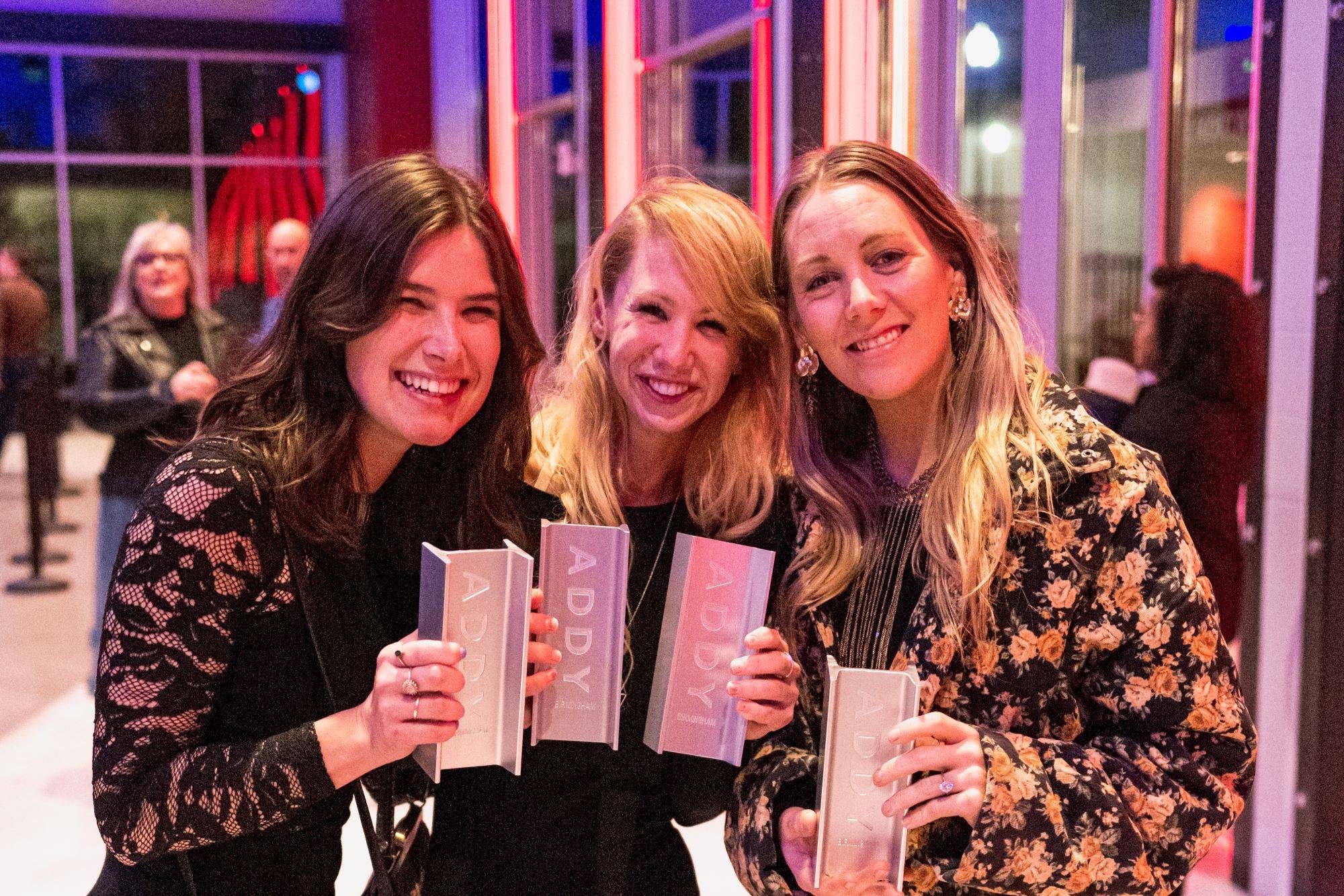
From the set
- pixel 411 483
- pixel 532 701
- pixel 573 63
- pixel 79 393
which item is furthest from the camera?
pixel 573 63

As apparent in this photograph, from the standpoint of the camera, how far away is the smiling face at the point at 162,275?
419 centimetres

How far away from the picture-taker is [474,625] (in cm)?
116

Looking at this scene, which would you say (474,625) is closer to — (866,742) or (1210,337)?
(866,742)

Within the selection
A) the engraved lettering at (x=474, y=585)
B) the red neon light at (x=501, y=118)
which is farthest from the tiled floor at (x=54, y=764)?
the red neon light at (x=501, y=118)

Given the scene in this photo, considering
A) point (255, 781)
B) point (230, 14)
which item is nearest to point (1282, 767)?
point (255, 781)

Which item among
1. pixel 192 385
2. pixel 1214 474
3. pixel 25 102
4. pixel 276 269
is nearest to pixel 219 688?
pixel 1214 474

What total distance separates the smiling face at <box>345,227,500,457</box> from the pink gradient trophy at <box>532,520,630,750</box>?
237mm

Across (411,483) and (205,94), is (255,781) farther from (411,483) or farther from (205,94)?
(205,94)

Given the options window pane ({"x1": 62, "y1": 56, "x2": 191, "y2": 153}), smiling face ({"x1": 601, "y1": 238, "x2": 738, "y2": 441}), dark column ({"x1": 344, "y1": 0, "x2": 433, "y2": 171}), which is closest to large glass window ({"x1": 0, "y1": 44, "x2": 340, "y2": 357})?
window pane ({"x1": 62, "y1": 56, "x2": 191, "y2": 153})

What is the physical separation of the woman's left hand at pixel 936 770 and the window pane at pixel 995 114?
198 cm

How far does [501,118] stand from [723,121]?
84.4 inches

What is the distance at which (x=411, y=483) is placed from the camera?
151cm

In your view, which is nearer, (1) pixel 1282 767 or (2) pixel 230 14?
(1) pixel 1282 767

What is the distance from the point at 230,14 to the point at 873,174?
9.31m
